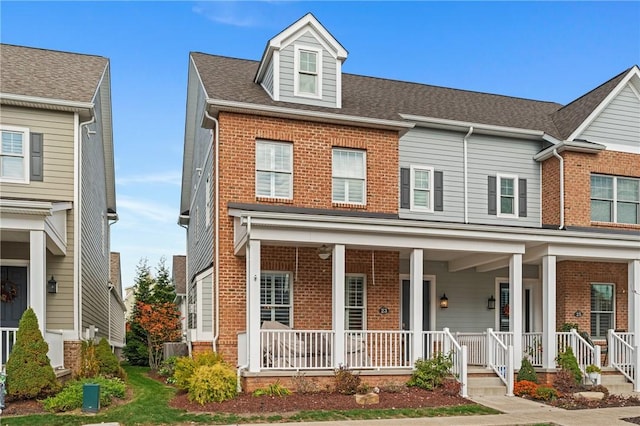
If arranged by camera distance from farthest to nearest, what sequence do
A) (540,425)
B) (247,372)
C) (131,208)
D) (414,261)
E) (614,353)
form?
1. (131,208)
2. (614,353)
3. (414,261)
4. (247,372)
5. (540,425)

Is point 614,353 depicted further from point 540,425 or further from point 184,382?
point 184,382

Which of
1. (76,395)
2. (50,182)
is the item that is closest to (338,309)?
(76,395)

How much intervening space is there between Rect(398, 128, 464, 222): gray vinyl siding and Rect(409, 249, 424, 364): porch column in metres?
3.69

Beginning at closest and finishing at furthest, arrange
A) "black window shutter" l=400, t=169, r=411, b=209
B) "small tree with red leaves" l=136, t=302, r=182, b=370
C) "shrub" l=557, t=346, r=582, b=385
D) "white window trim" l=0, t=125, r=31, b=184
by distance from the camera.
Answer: "white window trim" l=0, t=125, r=31, b=184 < "shrub" l=557, t=346, r=582, b=385 < "black window shutter" l=400, t=169, r=411, b=209 < "small tree with red leaves" l=136, t=302, r=182, b=370

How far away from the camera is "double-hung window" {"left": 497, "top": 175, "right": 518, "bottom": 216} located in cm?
1847

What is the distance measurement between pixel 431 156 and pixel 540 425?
29.8 feet

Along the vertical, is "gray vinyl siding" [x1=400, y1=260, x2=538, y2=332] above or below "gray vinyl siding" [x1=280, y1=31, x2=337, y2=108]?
below

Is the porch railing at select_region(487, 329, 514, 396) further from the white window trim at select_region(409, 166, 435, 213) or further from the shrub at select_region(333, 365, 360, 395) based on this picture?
the white window trim at select_region(409, 166, 435, 213)

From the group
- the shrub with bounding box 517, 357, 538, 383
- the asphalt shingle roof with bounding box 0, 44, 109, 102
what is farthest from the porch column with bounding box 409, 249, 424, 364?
the asphalt shingle roof with bounding box 0, 44, 109, 102

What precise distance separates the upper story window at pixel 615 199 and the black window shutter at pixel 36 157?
50.3ft

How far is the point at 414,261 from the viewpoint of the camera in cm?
1388

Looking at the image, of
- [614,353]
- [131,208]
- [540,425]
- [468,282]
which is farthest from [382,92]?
[131,208]

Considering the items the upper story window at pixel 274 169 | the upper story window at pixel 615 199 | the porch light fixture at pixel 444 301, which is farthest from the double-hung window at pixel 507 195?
the upper story window at pixel 274 169

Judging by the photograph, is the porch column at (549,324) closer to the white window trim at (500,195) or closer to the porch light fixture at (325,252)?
the white window trim at (500,195)
